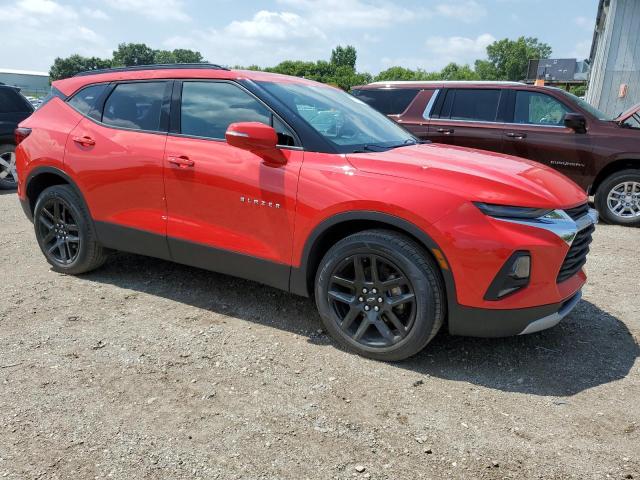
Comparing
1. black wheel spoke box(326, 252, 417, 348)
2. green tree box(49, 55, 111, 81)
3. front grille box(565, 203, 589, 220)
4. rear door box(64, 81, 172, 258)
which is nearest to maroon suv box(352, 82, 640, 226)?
front grille box(565, 203, 589, 220)

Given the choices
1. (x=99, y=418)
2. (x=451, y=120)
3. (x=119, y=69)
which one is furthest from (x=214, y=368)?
(x=451, y=120)

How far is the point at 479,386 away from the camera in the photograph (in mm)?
2896

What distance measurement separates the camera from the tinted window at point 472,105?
733cm

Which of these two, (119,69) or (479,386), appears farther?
(119,69)

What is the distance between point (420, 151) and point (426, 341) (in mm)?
1283

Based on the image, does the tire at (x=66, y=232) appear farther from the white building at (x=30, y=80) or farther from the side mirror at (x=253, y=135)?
the white building at (x=30, y=80)

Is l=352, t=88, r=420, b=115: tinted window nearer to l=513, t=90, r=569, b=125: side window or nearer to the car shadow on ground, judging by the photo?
l=513, t=90, r=569, b=125: side window

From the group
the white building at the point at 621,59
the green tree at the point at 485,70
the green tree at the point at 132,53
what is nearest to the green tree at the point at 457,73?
the green tree at the point at 485,70

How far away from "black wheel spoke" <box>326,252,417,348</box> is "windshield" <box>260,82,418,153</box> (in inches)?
29.3

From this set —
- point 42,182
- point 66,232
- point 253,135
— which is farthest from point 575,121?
point 42,182

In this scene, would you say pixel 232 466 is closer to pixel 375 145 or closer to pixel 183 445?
pixel 183 445

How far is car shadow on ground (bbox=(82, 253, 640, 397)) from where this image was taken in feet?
9.82

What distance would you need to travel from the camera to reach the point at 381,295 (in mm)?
3016

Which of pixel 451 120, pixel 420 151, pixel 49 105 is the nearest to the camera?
pixel 420 151
